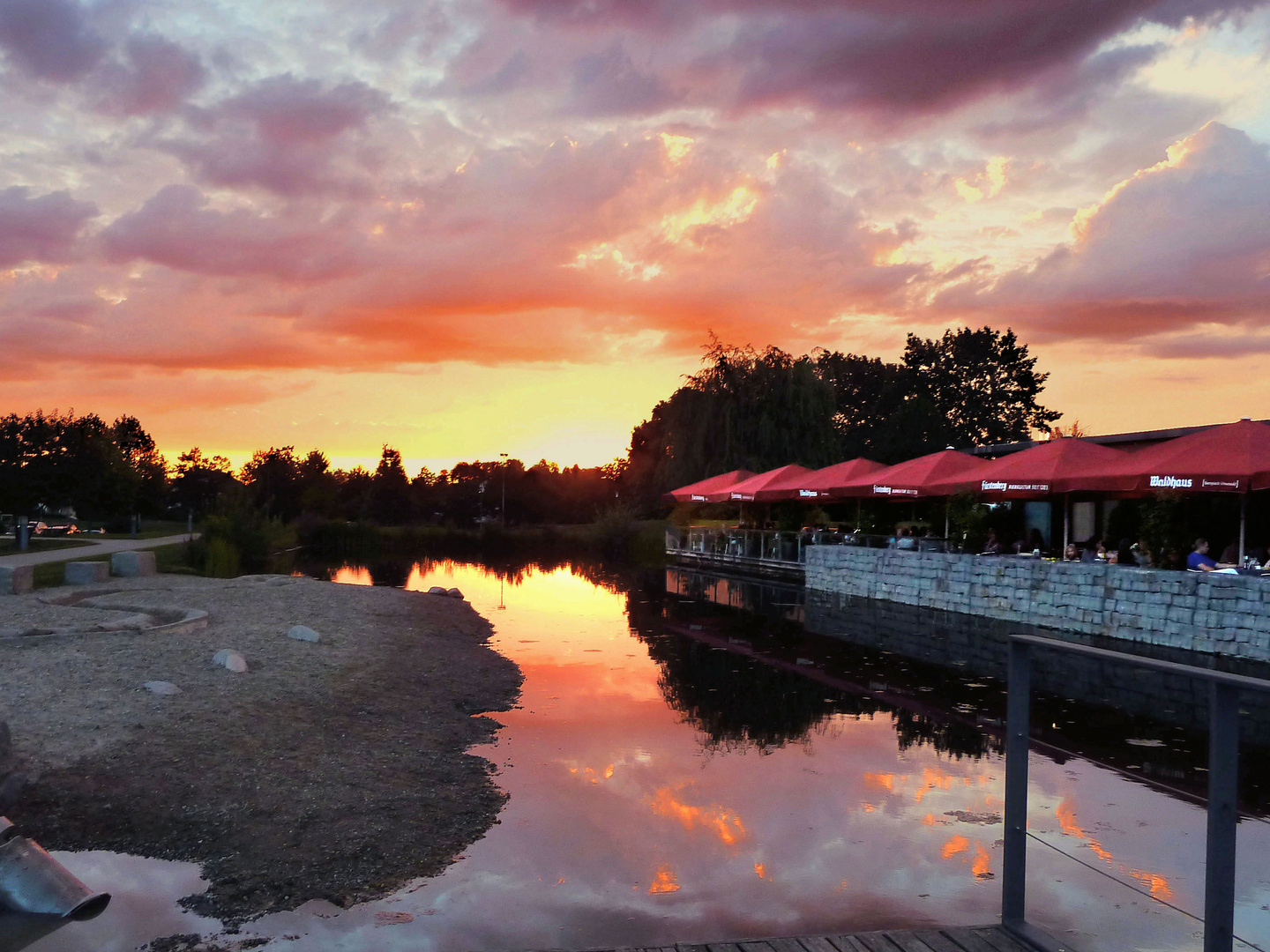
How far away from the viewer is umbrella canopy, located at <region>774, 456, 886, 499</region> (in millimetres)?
26672

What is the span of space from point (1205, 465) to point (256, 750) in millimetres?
14082

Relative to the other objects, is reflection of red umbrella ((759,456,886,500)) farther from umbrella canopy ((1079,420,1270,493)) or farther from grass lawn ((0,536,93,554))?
grass lawn ((0,536,93,554))

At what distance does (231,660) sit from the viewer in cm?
1099

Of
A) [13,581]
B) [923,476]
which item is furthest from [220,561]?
[923,476]

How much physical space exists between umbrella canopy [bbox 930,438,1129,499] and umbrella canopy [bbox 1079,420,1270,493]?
26.0 inches

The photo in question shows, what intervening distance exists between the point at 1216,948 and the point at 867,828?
11.8 ft

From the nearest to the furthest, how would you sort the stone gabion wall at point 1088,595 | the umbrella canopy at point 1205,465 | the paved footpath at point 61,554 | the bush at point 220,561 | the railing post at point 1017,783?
the railing post at point 1017,783
the stone gabion wall at point 1088,595
the umbrella canopy at point 1205,465
the paved footpath at point 61,554
the bush at point 220,561

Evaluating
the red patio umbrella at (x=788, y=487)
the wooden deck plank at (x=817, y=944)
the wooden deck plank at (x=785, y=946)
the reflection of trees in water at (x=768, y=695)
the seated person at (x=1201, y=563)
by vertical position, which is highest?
the red patio umbrella at (x=788, y=487)

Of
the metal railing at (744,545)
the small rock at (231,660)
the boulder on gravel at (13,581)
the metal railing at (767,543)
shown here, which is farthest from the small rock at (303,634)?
the metal railing at (744,545)

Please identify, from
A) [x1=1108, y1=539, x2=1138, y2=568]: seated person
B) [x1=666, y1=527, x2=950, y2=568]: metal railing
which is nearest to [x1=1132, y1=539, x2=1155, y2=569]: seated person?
[x1=1108, y1=539, x2=1138, y2=568]: seated person

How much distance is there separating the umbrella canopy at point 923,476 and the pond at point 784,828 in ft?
31.2

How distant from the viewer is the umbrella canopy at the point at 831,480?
26.7 metres

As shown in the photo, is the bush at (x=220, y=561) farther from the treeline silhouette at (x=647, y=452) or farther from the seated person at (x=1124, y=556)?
the seated person at (x=1124, y=556)

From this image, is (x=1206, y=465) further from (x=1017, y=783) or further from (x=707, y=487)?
(x=707, y=487)
